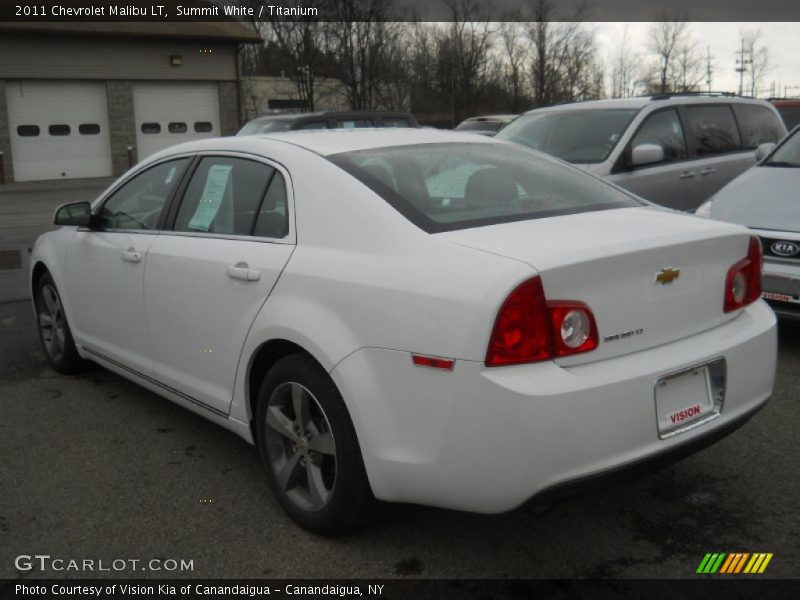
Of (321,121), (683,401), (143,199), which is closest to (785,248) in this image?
→ (683,401)

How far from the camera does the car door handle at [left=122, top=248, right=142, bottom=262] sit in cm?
417

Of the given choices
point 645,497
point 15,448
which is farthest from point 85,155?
point 645,497

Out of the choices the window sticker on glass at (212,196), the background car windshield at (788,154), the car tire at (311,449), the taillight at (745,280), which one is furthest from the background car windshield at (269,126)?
the taillight at (745,280)

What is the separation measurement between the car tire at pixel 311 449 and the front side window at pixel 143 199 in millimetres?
1439

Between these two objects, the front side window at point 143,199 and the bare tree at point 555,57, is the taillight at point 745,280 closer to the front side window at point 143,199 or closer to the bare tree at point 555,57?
the front side window at point 143,199

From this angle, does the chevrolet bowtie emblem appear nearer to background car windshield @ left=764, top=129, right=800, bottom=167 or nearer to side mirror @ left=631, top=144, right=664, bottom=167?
background car windshield @ left=764, top=129, right=800, bottom=167

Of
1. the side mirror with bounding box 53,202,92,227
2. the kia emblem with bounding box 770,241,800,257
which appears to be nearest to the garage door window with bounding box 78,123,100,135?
the side mirror with bounding box 53,202,92,227

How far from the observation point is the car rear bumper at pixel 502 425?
2.53 meters

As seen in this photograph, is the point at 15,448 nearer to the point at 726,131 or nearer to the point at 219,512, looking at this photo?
the point at 219,512

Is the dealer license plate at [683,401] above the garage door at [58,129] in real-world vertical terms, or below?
below

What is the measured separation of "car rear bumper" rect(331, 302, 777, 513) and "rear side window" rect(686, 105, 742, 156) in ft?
19.7

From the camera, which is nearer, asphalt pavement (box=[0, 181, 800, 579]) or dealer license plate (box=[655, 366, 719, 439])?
dealer license plate (box=[655, 366, 719, 439])

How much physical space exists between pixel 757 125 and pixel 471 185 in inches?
270

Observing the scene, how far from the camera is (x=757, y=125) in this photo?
29.9 feet
